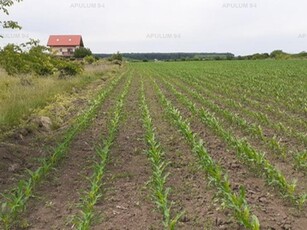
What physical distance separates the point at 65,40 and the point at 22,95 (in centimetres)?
8401

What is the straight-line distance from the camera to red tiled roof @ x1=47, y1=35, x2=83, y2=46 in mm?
92688

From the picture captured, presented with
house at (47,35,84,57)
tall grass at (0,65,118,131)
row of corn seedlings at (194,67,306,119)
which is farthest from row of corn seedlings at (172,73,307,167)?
house at (47,35,84,57)

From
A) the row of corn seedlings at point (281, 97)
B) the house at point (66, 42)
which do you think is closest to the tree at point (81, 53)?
the house at point (66, 42)

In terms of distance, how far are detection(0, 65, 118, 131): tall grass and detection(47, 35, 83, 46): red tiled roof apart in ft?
252

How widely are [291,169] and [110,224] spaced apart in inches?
125

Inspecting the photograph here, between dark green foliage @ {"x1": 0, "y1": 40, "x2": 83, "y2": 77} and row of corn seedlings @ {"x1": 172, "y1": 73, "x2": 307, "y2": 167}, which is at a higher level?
dark green foliage @ {"x1": 0, "y1": 40, "x2": 83, "y2": 77}

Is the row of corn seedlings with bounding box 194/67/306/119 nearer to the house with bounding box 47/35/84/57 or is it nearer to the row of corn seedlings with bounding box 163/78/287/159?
the row of corn seedlings with bounding box 163/78/287/159

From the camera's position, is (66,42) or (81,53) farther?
(66,42)

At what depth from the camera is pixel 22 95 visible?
12.9m

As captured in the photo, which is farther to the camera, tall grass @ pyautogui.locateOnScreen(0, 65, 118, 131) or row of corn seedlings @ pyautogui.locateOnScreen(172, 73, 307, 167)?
tall grass @ pyautogui.locateOnScreen(0, 65, 118, 131)

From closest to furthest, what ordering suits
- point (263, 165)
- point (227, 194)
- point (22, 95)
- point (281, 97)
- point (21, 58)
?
point (227, 194) < point (263, 165) < point (21, 58) < point (22, 95) < point (281, 97)

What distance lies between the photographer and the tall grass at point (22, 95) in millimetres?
9984

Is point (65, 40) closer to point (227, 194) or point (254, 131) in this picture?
point (254, 131)

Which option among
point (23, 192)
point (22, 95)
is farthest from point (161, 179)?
point (22, 95)
